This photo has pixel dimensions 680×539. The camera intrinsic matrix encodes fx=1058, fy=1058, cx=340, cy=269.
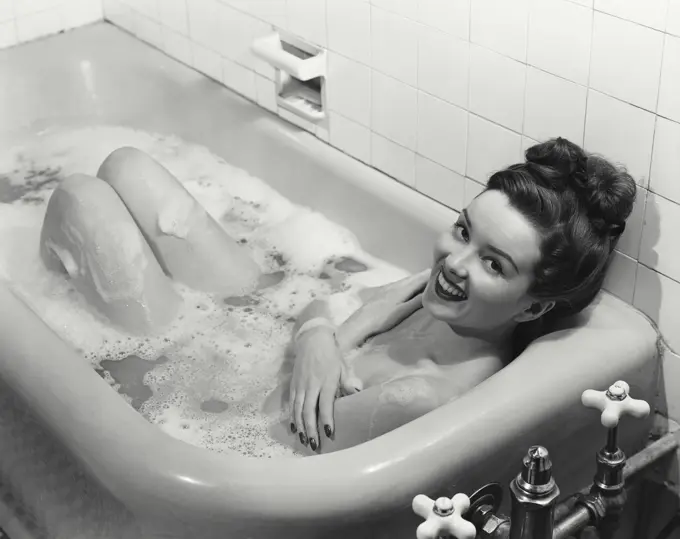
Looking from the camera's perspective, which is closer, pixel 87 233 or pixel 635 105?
pixel 635 105

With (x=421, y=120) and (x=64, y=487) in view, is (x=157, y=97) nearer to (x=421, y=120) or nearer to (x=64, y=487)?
(x=421, y=120)

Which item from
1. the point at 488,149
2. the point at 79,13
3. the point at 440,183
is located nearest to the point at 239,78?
the point at 79,13

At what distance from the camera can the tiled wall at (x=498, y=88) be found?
171 cm

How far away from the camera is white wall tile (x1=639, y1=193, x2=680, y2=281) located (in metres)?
1.75

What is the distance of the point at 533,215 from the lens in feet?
5.41

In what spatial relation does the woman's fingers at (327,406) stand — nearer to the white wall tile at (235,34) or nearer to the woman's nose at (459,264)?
the woman's nose at (459,264)

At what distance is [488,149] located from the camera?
2057mm

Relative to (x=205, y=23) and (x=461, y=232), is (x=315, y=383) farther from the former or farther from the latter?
(x=205, y=23)

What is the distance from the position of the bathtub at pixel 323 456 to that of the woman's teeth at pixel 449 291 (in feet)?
0.47

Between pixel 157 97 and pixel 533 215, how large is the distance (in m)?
1.50

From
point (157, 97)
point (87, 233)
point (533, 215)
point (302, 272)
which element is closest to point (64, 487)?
point (87, 233)

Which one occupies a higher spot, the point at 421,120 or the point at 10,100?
the point at 421,120

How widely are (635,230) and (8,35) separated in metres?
1.91

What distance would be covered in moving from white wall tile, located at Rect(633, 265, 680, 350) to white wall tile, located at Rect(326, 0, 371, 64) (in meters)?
0.78
